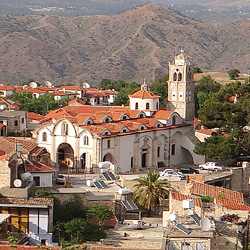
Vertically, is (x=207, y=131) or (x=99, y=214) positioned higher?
(x=207, y=131)

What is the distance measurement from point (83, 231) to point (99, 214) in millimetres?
3277

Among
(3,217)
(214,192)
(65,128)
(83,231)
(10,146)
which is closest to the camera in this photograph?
(3,217)

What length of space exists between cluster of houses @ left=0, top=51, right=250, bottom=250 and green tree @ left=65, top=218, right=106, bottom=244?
2.13 feet

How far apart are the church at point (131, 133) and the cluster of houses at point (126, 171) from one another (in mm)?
59

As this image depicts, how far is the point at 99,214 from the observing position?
3180 centimetres

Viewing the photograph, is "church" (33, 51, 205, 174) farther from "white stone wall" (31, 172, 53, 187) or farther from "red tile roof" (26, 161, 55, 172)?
"white stone wall" (31, 172, 53, 187)

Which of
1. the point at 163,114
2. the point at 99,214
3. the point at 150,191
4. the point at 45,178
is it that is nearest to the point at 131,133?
the point at 163,114

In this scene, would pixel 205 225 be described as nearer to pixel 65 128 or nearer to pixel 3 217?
pixel 3 217

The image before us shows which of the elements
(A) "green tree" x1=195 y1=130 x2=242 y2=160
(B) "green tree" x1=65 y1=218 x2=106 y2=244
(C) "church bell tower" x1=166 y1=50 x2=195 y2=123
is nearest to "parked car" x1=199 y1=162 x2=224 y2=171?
(A) "green tree" x1=195 y1=130 x2=242 y2=160

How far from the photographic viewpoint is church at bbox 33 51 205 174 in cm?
4594

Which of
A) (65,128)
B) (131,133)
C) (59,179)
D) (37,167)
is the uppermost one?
(65,128)

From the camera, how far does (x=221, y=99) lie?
176 ft

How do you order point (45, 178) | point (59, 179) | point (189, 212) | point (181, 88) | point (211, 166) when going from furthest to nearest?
1. point (181, 88)
2. point (211, 166)
3. point (59, 179)
4. point (45, 178)
5. point (189, 212)

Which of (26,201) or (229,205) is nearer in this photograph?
(26,201)
